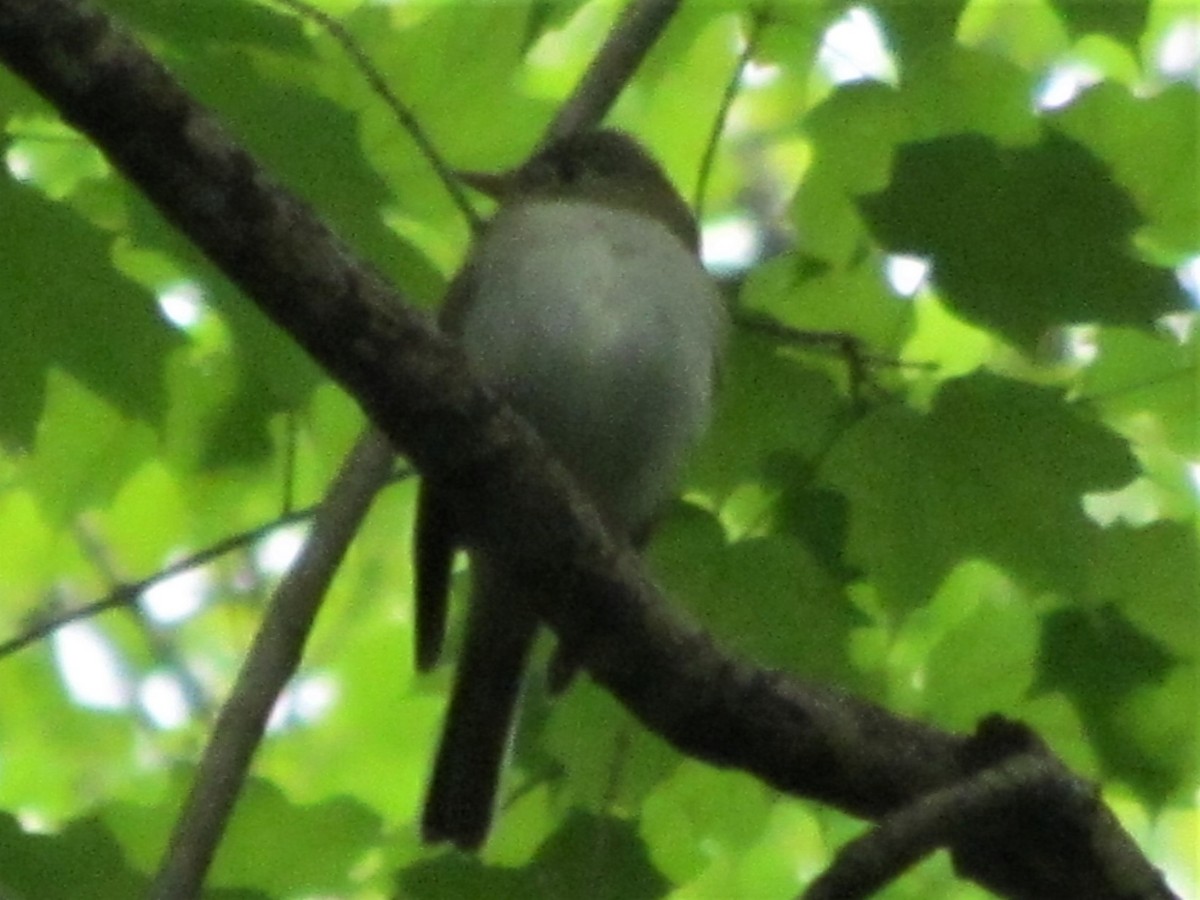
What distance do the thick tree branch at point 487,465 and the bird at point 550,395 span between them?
21.3 inches

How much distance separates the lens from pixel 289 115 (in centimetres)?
175

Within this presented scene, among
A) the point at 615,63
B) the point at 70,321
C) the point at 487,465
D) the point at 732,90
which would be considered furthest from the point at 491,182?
the point at 487,465

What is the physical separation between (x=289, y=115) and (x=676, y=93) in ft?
2.72

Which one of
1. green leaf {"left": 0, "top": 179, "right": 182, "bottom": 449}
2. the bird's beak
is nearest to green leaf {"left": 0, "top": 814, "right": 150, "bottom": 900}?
green leaf {"left": 0, "top": 179, "right": 182, "bottom": 449}

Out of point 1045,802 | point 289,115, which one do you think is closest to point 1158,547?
point 1045,802

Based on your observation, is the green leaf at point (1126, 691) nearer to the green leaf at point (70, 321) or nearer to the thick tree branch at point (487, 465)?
the thick tree branch at point (487, 465)

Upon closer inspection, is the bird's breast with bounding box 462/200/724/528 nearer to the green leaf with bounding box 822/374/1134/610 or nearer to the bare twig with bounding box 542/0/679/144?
the bare twig with bounding box 542/0/679/144

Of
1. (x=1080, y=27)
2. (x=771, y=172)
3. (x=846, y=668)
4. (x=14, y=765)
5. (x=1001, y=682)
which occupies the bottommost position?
(x=771, y=172)

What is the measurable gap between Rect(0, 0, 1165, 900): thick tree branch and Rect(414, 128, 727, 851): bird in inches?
21.3

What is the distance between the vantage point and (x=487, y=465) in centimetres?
141

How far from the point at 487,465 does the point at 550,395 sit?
70cm

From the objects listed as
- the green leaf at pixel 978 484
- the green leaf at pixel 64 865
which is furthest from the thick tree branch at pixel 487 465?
the green leaf at pixel 64 865

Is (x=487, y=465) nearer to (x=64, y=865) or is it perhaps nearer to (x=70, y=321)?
(x=70, y=321)

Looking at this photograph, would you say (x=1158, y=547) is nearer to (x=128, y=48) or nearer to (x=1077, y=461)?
(x=1077, y=461)
